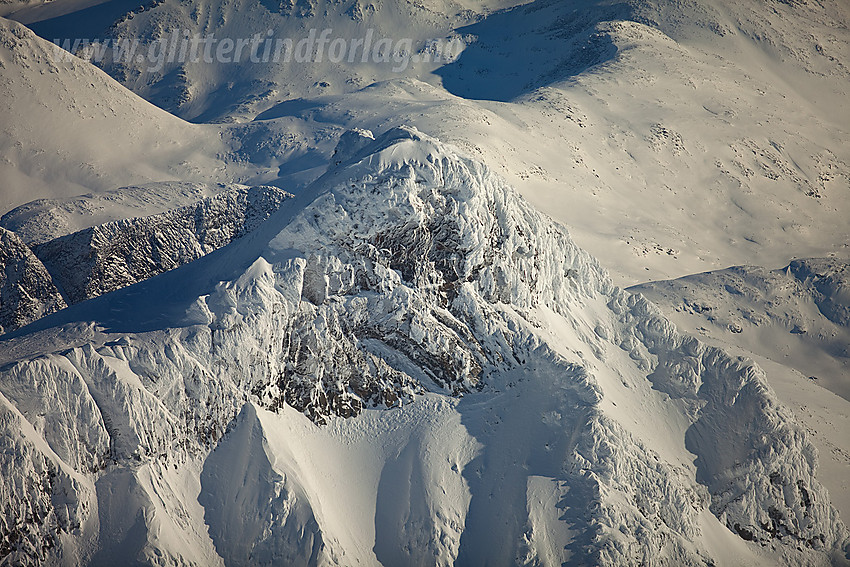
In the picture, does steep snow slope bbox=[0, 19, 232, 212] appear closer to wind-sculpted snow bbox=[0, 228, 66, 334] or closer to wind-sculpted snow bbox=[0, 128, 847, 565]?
wind-sculpted snow bbox=[0, 228, 66, 334]

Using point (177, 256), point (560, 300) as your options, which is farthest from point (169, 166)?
point (560, 300)

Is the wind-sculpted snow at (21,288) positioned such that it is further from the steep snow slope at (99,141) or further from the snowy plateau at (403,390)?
the steep snow slope at (99,141)

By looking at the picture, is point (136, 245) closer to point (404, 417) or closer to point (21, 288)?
point (21, 288)

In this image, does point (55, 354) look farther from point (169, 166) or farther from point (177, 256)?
point (169, 166)

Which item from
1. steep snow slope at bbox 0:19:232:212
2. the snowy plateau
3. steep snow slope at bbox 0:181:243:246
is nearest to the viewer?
the snowy plateau

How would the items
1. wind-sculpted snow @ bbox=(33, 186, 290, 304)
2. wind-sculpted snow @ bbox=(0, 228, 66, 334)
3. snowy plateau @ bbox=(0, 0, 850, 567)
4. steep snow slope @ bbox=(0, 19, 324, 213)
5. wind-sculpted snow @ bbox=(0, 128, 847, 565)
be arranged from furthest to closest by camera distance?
steep snow slope @ bbox=(0, 19, 324, 213)
wind-sculpted snow @ bbox=(33, 186, 290, 304)
wind-sculpted snow @ bbox=(0, 228, 66, 334)
wind-sculpted snow @ bbox=(0, 128, 847, 565)
snowy plateau @ bbox=(0, 0, 850, 567)

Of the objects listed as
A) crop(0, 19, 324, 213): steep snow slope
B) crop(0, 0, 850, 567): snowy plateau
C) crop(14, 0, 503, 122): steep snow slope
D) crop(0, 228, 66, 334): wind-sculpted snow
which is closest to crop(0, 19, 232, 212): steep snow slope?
crop(0, 19, 324, 213): steep snow slope

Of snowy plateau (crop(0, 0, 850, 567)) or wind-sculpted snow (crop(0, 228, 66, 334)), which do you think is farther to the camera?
wind-sculpted snow (crop(0, 228, 66, 334))
